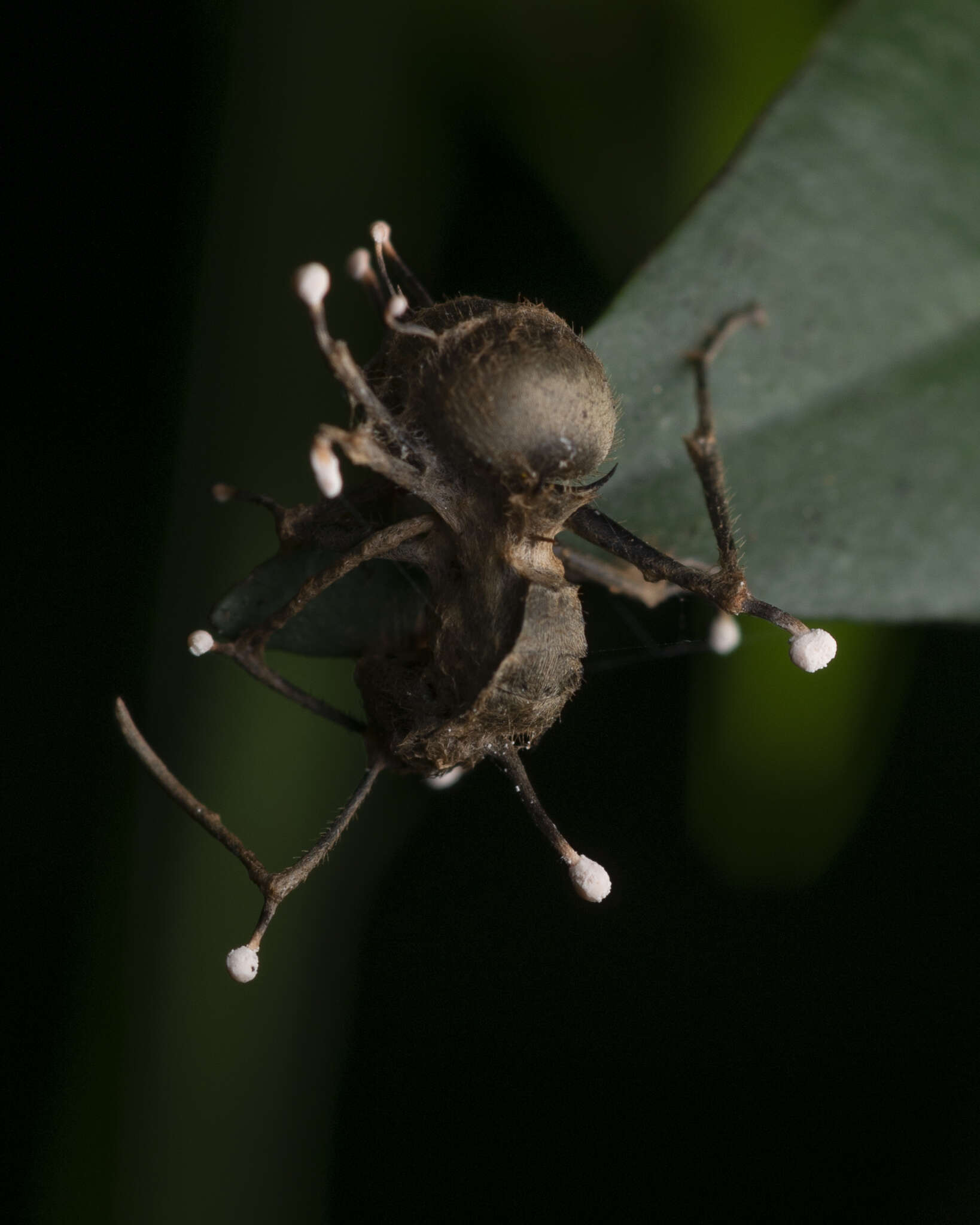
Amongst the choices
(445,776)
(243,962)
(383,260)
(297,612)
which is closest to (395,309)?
(383,260)

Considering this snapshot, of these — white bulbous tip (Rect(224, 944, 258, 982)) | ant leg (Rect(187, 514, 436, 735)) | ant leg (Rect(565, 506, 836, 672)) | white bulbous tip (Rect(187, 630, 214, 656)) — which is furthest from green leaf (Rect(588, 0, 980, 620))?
white bulbous tip (Rect(224, 944, 258, 982))

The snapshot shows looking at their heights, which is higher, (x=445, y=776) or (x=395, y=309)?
(x=395, y=309)

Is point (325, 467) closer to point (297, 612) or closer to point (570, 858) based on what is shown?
point (297, 612)

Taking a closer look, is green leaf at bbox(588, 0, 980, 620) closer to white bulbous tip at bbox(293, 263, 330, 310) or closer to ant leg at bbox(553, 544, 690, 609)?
ant leg at bbox(553, 544, 690, 609)

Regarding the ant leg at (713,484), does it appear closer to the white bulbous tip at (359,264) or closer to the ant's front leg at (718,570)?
the ant's front leg at (718,570)

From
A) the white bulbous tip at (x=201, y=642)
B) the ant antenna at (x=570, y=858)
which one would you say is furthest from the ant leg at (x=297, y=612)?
the ant antenna at (x=570, y=858)

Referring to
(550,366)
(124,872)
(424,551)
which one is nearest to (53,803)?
(124,872)
